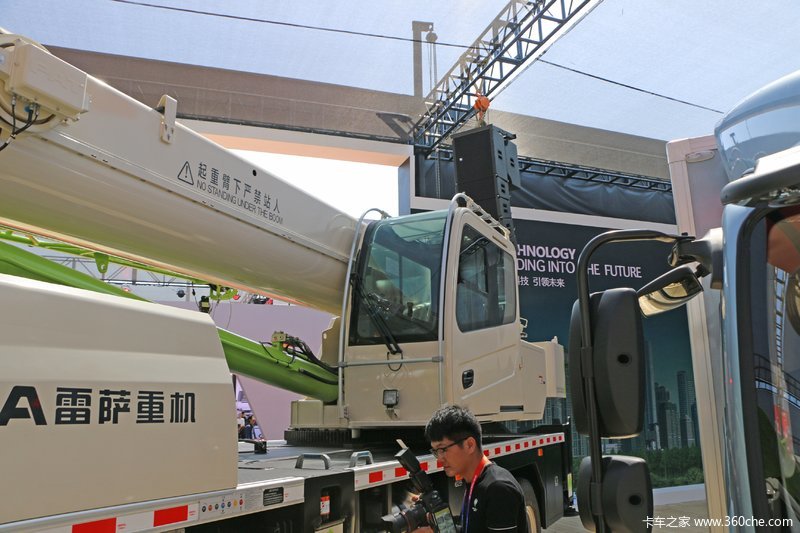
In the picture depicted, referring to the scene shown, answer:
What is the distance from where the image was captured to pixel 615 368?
1572 mm

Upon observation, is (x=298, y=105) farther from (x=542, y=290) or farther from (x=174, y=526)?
(x=174, y=526)

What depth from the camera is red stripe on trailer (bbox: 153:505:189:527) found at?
78.6 inches

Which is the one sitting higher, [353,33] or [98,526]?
[353,33]

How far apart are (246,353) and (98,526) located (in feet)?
6.60

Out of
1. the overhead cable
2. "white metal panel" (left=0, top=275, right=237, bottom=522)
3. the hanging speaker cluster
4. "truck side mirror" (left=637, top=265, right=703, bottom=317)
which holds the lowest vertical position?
"white metal panel" (left=0, top=275, right=237, bottom=522)

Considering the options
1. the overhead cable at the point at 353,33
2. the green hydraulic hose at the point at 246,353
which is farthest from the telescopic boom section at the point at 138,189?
the overhead cable at the point at 353,33

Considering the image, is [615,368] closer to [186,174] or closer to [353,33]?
[186,174]

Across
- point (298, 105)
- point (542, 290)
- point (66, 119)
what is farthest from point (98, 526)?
point (542, 290)

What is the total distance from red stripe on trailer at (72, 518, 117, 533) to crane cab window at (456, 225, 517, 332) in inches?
103

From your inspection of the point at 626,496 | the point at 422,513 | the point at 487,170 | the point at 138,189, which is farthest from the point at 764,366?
the point at 487,170

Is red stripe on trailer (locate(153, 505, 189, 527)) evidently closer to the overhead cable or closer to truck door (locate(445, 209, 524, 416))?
truck door (locate(445, 209, 524, 416))

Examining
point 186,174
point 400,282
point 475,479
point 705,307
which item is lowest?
point 475,479

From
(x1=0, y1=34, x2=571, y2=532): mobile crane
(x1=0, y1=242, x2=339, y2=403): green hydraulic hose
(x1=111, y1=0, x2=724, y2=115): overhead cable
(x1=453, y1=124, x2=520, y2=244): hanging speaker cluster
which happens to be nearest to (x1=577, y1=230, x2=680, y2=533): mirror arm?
(x1=0, y1=34, x2=571, y2=532): mobile crane

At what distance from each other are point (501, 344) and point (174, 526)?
3.10m
